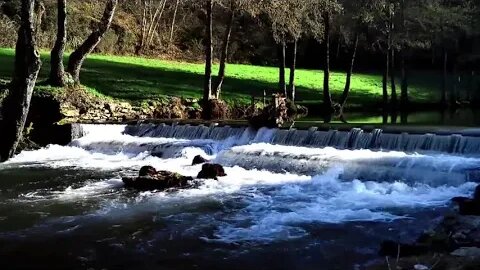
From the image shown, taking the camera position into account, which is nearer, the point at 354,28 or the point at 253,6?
the point at 253,6

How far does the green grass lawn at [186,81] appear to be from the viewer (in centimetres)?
2868

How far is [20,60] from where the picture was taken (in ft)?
52.1

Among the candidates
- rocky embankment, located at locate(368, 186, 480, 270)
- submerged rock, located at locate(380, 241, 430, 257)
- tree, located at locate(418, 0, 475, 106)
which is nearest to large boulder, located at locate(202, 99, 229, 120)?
tree, located at locate(418, 0, 475, 106)

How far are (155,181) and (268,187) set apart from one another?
110 inches

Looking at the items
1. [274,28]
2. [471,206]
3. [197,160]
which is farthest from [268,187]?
[274,28]

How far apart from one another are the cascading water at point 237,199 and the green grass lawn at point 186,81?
260 inches

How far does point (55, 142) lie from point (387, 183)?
1362cm

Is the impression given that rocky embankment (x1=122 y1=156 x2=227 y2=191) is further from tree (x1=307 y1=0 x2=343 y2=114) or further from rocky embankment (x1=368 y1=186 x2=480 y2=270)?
tree (x1=307 y1=0 x2=343 y2=114)

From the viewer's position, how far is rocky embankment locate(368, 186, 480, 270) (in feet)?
23.5

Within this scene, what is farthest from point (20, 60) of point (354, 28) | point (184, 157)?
point (354, 28)

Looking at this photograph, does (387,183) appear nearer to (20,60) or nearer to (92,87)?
(20,60)

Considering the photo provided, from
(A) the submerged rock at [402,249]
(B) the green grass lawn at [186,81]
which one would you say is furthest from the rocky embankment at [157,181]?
(B) the green grass lawn at [186,81]

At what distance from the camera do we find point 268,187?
49.4ft

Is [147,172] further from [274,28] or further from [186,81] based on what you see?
[186,81]
